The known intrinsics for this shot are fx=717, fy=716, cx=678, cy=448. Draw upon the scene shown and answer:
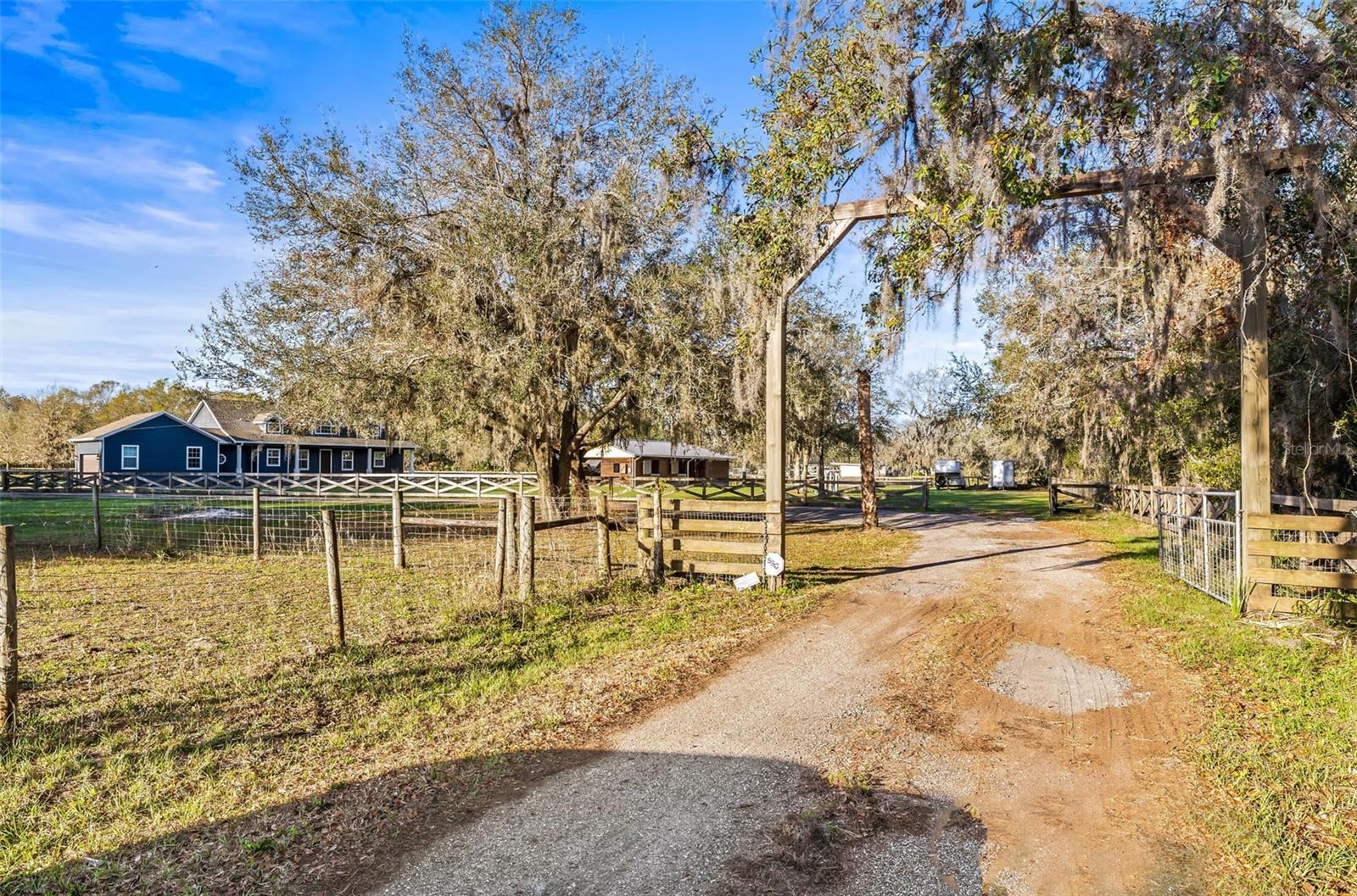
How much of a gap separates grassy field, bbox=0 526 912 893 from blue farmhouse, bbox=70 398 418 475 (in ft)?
86.8

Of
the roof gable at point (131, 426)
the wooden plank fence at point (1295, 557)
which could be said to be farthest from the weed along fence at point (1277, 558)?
the roof gable at point (131, 426)

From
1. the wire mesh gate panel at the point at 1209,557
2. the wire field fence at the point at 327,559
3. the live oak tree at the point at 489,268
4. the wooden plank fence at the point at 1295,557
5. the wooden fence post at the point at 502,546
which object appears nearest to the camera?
the wooden plank fence at the point at 1295,557

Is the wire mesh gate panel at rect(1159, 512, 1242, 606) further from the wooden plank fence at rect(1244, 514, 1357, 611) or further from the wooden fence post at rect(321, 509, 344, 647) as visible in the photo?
the wooden fence post at rect(321, 509, 344, 647)

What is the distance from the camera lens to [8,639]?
430 centimetres

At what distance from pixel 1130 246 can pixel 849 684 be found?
5.87 m

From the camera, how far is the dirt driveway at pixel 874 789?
9.53 ft

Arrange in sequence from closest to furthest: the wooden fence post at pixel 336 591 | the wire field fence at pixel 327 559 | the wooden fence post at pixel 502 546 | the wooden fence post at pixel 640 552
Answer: the wooden fence post at pixel 336 591
the wooden fence post at pixel 502 546
the wire field fence at pixel 327 559
the wooden fence post at pixel 640 552

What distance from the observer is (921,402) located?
58750 millimetres

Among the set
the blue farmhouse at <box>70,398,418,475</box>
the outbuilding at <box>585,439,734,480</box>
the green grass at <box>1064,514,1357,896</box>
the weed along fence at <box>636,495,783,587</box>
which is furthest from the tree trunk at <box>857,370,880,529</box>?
the outbuilding at <box>585,439,734,480</box>

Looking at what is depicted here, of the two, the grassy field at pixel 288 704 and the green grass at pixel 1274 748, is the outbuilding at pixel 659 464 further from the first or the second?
the green grass at pixel 1274 748

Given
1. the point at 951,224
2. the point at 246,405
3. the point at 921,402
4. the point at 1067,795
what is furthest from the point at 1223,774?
the point at 921,402

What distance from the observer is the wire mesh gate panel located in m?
7.37

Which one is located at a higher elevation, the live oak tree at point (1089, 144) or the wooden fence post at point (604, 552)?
the live oak tree at point (1089, 144)

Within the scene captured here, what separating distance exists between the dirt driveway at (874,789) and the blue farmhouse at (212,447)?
1197 inches
